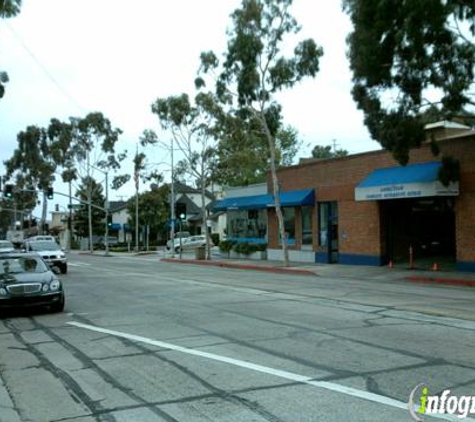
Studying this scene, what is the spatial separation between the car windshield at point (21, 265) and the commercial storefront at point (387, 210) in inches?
594

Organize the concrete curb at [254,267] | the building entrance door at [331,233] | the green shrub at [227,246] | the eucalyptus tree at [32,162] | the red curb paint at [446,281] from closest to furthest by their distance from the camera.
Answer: the red curb paint at [446,281] < the concrete curb at [254,267] < the building entrance door at [331,233] < the green shrub at [227,246] < the eucalyptus tree at [32,162]

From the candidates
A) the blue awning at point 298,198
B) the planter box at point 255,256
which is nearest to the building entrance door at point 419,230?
the blue awning at point 298,198

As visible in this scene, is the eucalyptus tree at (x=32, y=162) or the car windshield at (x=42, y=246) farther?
the eucalyptus tree at (x=32, y=162)

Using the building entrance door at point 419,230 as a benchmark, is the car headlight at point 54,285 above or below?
below

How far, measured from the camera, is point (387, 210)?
27312 millimetres

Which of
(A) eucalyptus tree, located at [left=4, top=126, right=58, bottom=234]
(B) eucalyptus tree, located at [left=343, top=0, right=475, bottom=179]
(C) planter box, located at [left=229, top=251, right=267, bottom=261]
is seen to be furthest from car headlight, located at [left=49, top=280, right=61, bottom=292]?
(A) eucalyptus tree, located at [left=4, top=126, right=58, bottom=234]

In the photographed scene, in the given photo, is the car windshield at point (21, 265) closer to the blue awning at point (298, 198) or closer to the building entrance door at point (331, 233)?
the building entrance door at point (331, 233)

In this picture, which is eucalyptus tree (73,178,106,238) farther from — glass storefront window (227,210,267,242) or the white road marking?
the white road marking

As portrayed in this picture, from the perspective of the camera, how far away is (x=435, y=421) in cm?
534

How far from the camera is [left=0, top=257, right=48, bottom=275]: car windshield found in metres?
13.2

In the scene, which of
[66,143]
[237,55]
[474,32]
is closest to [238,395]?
[474,32]

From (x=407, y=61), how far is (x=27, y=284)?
571 inches

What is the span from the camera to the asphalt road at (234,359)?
19.3 ft

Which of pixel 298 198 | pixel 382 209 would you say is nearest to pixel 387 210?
pixel 382 209
